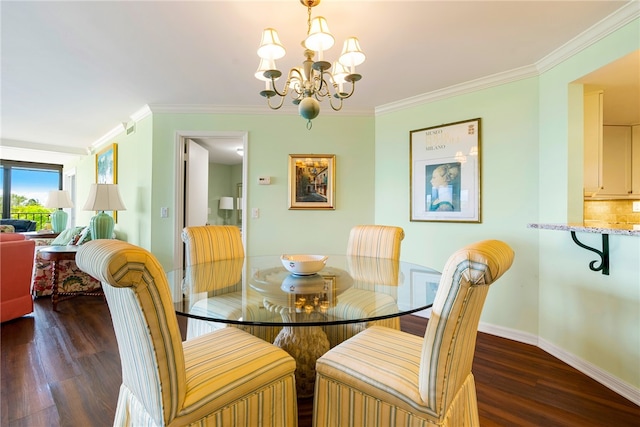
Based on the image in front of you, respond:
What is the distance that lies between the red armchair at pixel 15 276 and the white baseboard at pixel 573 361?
4218 mm

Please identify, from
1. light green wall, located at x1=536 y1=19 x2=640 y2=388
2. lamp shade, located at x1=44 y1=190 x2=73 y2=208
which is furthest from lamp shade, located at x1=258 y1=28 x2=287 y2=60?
lamp shade, located at x1=44 y1=190 x2=73 y2=208

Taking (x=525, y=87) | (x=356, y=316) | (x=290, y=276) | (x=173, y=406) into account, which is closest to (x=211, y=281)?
(x=290, y=276)

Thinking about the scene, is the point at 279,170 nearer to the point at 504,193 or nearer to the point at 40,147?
the point at 504,193

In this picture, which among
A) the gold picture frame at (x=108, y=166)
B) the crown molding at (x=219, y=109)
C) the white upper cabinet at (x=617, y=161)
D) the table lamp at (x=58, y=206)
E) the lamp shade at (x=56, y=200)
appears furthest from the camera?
the lamp shade at (x=56, y=200)

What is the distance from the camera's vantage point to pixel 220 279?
171 cm

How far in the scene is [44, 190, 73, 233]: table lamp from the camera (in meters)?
5.23

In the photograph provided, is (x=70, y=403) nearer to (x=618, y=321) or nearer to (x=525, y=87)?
(x=618, y=321)

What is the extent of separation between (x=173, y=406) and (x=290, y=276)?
0.89 meters

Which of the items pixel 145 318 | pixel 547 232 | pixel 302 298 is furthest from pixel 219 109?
pixel 547 232

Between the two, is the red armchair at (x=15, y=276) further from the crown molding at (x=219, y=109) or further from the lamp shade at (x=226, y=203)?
the lamp shade at (x=226, y=203)

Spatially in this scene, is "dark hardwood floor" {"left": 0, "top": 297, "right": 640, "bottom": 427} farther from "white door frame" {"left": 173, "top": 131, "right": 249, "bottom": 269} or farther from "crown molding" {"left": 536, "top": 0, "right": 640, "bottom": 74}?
"crown molding" {"left": 536, "top": 0, "right": 640, "bottom": 74}

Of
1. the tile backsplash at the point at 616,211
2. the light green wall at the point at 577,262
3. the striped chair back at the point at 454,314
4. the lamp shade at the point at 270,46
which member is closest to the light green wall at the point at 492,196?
the light green wall at the point at 577,262

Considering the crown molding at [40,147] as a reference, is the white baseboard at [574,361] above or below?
below

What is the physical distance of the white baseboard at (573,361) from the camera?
165 centimetres
